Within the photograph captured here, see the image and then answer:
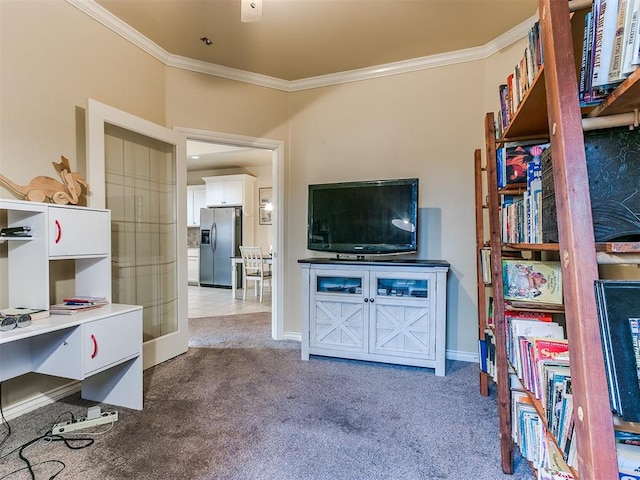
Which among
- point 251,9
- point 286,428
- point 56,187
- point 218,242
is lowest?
point 286,428

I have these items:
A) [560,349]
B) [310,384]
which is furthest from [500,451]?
[310,384]

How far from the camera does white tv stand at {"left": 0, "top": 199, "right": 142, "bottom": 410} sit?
1.67 meters

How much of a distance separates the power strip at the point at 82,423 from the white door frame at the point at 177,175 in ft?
2.49

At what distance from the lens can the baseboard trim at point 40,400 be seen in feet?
6.17

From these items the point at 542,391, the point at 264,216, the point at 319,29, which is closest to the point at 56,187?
the point at 319,29

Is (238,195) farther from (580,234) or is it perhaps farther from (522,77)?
(580,234)

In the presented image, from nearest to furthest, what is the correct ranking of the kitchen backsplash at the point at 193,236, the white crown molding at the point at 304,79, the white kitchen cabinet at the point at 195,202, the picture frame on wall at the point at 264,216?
the white crown molding at the point at 304,79 → the picture frame on wall at the point at 264,216 → the white kitchen cabinet at the point at 195,202 → the kitchen backsplash at the point at 193,236

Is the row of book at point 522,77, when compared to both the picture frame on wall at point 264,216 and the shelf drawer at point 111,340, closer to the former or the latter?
the shelf drawer at point 111,340

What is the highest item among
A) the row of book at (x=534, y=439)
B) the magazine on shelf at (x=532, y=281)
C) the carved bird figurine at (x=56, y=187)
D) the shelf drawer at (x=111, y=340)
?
the carved bird figurine at (x=56, y=187)

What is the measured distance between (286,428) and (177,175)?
225cm

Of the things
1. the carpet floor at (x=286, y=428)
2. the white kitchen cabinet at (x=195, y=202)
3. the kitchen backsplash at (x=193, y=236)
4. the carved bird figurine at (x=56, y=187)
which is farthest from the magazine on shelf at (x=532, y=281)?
the kitchen backsplash at (x=193, y=236)

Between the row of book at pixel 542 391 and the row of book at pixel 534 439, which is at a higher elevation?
the row of book at pixel 542 391

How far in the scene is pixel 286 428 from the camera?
70.3 inches

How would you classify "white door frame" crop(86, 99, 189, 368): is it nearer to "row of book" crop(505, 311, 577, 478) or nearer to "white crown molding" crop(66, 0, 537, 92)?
"white crown molding" crop(66, 0, 537, 92)
